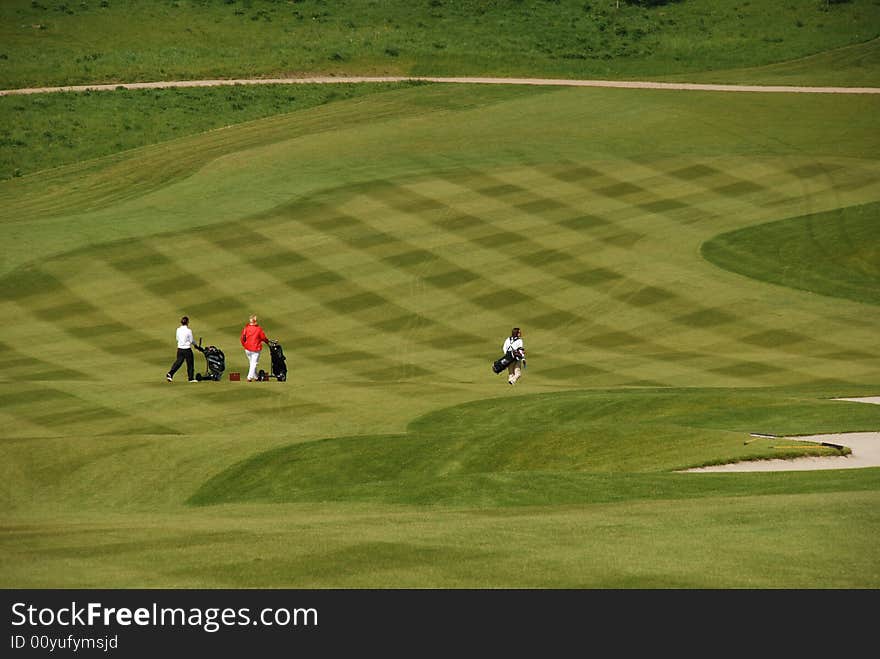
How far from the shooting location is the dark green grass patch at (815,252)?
194ft

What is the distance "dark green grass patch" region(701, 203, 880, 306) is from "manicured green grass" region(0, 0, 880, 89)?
1071 inches

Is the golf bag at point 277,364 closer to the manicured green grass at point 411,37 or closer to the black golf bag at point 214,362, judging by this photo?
the black golf bag at point 214,362

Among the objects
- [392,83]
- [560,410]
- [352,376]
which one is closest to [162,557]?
[560,410]

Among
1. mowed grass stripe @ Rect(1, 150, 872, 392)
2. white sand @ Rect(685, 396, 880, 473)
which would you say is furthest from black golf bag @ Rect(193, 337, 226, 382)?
white sand @ Rect(685, 396, 880, 473)

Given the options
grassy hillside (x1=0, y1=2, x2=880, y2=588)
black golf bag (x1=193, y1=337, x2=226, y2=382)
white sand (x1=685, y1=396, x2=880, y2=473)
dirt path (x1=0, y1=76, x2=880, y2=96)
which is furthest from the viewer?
dirt path (x1=0, y1=76, x2=880, y2=96)

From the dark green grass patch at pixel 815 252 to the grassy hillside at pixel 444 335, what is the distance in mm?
202

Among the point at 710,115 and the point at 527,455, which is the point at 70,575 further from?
the point at 710,115

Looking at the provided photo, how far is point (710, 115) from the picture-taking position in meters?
82.2

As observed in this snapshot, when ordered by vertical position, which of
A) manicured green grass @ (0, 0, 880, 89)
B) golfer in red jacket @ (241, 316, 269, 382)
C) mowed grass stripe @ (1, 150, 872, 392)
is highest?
manicured green grass @ (0, 0, 880, 89)

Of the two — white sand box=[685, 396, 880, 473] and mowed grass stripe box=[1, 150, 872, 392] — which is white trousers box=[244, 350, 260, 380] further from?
white sand box=[685, 396, 880, 473]

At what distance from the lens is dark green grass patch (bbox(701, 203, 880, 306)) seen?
2327 inches

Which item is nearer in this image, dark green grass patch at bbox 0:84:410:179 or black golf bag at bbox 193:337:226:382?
black golf bag at bbox 193:337:226:382

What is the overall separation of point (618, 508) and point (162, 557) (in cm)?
865

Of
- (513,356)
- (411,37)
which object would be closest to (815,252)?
(513,356)
